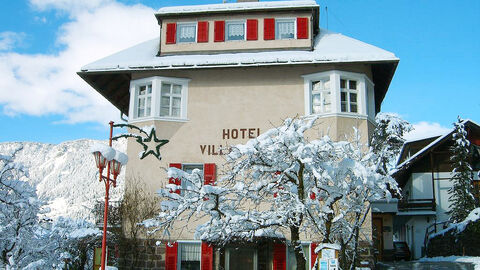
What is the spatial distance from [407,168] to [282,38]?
17586mm

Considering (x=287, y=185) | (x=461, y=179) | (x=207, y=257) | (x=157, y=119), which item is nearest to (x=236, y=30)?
(x=157, y=119)

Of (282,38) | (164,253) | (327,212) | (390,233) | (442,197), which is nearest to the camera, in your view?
(327,212)

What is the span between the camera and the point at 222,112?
20.3 m

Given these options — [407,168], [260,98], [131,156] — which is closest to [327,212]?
[260,98]

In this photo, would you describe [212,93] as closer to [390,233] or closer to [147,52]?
[147,52]

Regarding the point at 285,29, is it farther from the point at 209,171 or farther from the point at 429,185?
the point at 429,185

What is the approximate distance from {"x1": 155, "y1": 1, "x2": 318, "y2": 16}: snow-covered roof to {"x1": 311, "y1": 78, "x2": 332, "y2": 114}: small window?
10.2ft

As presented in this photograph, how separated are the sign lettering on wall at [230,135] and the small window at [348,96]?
3150 millimetres

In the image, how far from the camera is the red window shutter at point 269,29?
20938 millimetres

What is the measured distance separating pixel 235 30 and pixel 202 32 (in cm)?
125

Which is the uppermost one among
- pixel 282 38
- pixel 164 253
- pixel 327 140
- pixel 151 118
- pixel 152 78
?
pixel 282 38

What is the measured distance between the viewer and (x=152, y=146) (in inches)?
792

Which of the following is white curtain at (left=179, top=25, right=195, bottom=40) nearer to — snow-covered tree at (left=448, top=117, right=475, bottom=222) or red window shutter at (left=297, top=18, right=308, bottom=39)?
red window shutter at (left=297, top=18, right=308, bottom=39)

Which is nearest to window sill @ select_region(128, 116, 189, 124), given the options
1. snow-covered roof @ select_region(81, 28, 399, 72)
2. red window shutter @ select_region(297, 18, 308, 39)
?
snow-covered roof @ select_region(81, 28, 399, 72)
